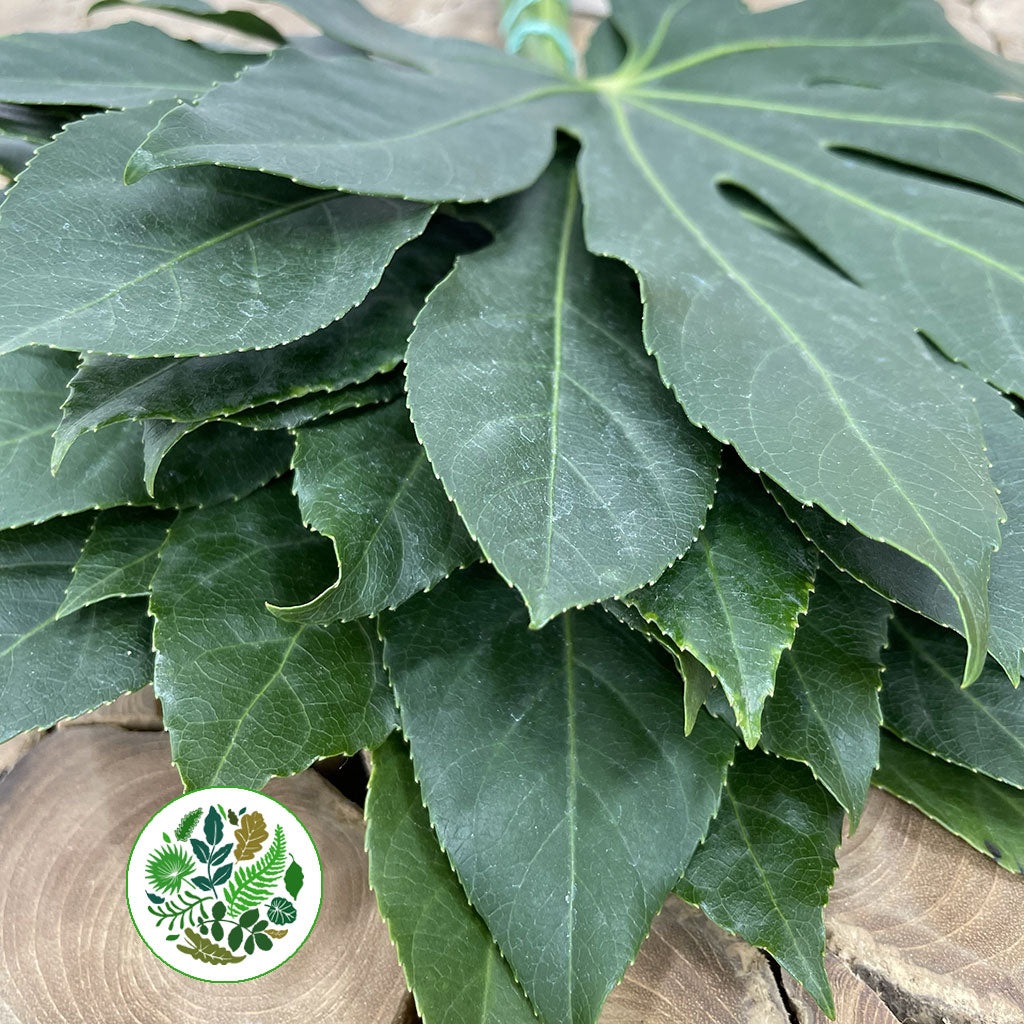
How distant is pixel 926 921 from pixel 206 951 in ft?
1.46

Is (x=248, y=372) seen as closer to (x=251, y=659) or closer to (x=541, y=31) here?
(x=251, y=659)

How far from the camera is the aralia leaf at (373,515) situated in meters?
0.51

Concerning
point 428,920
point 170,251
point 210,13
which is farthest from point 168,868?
point 210,13

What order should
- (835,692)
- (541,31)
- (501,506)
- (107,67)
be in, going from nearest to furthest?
1. (501,506)
2. (835,692)
3. (107,67)
4. (541,31)

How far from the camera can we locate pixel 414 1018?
A: 559mm

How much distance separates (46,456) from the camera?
633mm

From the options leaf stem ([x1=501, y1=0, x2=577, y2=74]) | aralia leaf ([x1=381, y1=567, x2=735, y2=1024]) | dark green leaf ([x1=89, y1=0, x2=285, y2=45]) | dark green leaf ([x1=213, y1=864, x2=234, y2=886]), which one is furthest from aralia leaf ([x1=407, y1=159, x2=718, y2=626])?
leaf stem ([x1=501, y1=0, x2=577, y2=74])

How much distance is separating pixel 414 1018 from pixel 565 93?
77cm

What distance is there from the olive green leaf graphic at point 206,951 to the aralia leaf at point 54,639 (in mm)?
161

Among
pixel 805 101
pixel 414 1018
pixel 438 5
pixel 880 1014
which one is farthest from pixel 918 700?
pixel 438 5

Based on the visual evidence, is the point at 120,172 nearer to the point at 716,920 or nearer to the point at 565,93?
the point at 565,93

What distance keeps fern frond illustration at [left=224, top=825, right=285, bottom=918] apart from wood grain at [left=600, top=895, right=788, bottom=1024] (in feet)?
0.69

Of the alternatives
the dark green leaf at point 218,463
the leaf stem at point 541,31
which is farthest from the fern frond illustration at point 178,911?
the leaf stem at point 541,31

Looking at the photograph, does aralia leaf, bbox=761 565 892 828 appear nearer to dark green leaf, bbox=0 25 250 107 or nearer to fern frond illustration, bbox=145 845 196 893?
fern frond illustration, bbox=145 845 196 893
